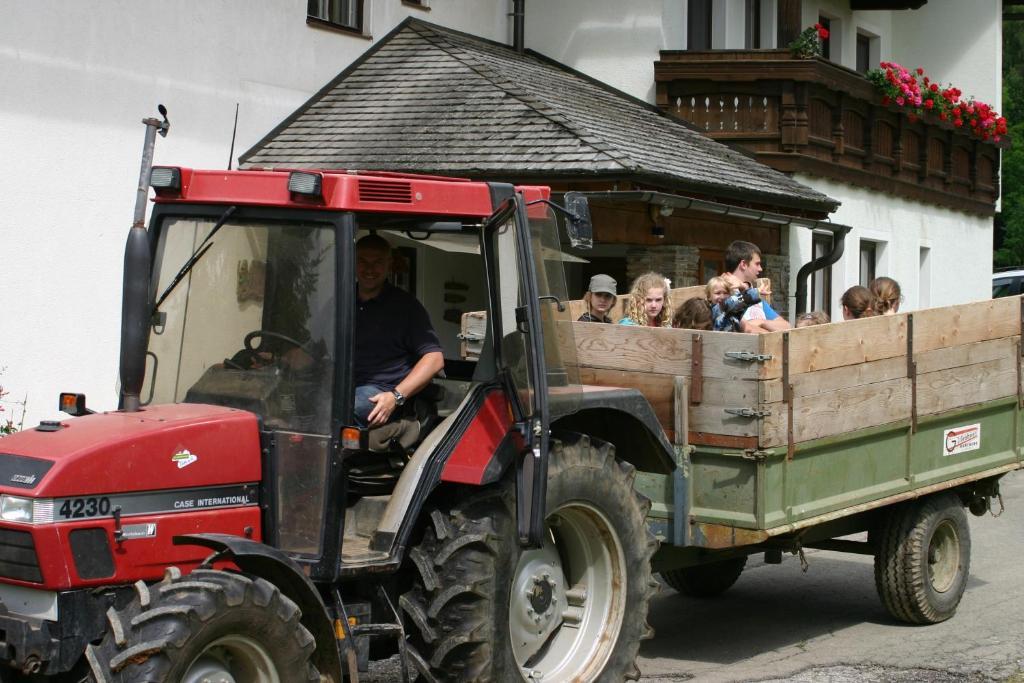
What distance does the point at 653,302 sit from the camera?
7789mm

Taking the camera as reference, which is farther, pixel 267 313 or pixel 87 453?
pixel 267 313

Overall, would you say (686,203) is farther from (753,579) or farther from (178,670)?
(178,670)

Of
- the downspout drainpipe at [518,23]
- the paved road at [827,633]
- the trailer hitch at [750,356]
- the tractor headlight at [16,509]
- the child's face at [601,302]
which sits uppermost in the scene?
the downspout drainpipe at [518,23]

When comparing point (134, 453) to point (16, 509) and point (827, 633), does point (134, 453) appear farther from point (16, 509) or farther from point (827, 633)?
point (827, 633)

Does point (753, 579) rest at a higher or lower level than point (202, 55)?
lower

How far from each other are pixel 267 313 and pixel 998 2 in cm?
2361

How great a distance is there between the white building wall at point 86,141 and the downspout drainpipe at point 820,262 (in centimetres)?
758

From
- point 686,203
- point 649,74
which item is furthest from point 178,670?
point 649,74

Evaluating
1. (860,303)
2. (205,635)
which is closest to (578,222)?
(205,635)

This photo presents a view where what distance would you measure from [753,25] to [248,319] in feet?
54.7

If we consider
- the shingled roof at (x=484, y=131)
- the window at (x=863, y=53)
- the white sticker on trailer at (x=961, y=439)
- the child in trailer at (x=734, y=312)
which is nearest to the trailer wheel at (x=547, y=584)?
the child in trailer at (x=734, y=312)

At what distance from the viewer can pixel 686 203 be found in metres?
14.9

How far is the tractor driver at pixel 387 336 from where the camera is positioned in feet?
18.0

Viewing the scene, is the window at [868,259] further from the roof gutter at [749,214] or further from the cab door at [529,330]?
the cab door at [529,330]
